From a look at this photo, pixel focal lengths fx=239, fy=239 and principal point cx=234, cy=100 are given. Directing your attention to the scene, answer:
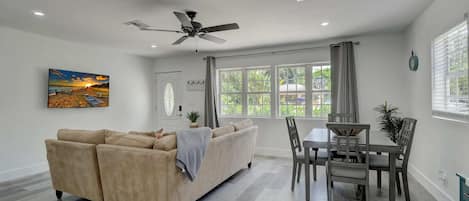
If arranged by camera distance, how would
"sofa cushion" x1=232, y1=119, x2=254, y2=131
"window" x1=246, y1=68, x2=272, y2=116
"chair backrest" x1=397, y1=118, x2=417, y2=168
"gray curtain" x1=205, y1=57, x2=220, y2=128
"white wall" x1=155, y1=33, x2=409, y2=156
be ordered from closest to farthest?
1. "chair backrest" x1=397, y1=118, x2=417, y2=168
2. "sofa cushion" x1=232, y1=119, x2=254, y2=131
3. "white wall" x1=155, y1=33, x2=409, y2=156
4. "window" x1=246, y1=68, x2=272, y2=116
5. "gray curtain" x1=205, y1=57, x2=220, y2=128

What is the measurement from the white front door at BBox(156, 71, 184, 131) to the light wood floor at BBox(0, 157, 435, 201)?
305 centimetres

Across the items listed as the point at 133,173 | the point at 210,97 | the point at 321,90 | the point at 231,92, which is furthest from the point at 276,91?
the point at 133,173

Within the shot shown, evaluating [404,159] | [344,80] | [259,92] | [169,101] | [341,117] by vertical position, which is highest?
[344,80]

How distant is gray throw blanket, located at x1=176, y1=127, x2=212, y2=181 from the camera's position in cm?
246

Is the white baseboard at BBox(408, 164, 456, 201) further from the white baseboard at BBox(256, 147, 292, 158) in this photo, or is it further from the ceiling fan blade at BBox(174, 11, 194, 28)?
the ceiling fan blade at BBox(174, 11, 194, 28)

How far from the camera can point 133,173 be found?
2.52 metres

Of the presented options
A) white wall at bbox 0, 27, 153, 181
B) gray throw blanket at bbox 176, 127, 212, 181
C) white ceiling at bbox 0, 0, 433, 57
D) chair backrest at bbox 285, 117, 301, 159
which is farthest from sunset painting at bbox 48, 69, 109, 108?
chair backrest at bbox 285, 117, 301, 159

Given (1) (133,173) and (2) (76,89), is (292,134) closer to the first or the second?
(1) (133,173)

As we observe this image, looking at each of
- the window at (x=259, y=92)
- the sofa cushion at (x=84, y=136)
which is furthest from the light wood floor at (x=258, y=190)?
the window at (x=259, y=92)

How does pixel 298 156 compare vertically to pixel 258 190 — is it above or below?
above

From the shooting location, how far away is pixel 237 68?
5.92 metres

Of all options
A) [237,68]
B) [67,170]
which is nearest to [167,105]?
[237,68]

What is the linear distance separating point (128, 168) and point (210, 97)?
350cm

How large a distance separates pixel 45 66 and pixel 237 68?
388 cm
